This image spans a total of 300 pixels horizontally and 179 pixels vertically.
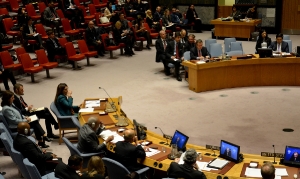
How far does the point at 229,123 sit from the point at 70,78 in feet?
18.6

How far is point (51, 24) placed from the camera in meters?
17.6

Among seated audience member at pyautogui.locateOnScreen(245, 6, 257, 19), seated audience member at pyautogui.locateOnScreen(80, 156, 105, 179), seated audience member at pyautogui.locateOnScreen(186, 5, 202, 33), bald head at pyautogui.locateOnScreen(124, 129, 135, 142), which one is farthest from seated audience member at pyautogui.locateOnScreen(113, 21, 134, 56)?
seated audience member at pyautogui.locateOnScreen(80, 156, 105, 179)

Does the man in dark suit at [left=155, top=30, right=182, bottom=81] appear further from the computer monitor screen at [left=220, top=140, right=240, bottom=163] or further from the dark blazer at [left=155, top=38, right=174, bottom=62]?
the computer monitor screen at [left=220, top=140, right=240, bottom=163]

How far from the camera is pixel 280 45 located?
13.2m

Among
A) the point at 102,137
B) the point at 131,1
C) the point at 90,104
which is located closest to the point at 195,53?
the point at 90,104

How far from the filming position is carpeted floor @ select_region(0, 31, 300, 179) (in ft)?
31.1

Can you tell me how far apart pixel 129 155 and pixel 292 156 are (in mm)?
2282

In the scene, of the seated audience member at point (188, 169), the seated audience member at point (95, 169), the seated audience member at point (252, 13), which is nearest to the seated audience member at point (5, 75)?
the seated audience member at point (95, 169)

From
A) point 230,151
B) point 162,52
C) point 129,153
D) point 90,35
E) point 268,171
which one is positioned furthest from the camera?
point 90,35

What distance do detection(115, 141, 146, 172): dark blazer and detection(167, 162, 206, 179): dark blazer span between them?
0.74 meters

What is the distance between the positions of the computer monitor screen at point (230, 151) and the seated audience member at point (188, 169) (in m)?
0.78

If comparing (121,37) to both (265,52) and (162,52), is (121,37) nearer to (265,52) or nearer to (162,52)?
(162,52)

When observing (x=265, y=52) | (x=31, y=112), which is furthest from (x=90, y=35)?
(x=31, y=112)

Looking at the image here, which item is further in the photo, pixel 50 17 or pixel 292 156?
pixel 50 17
